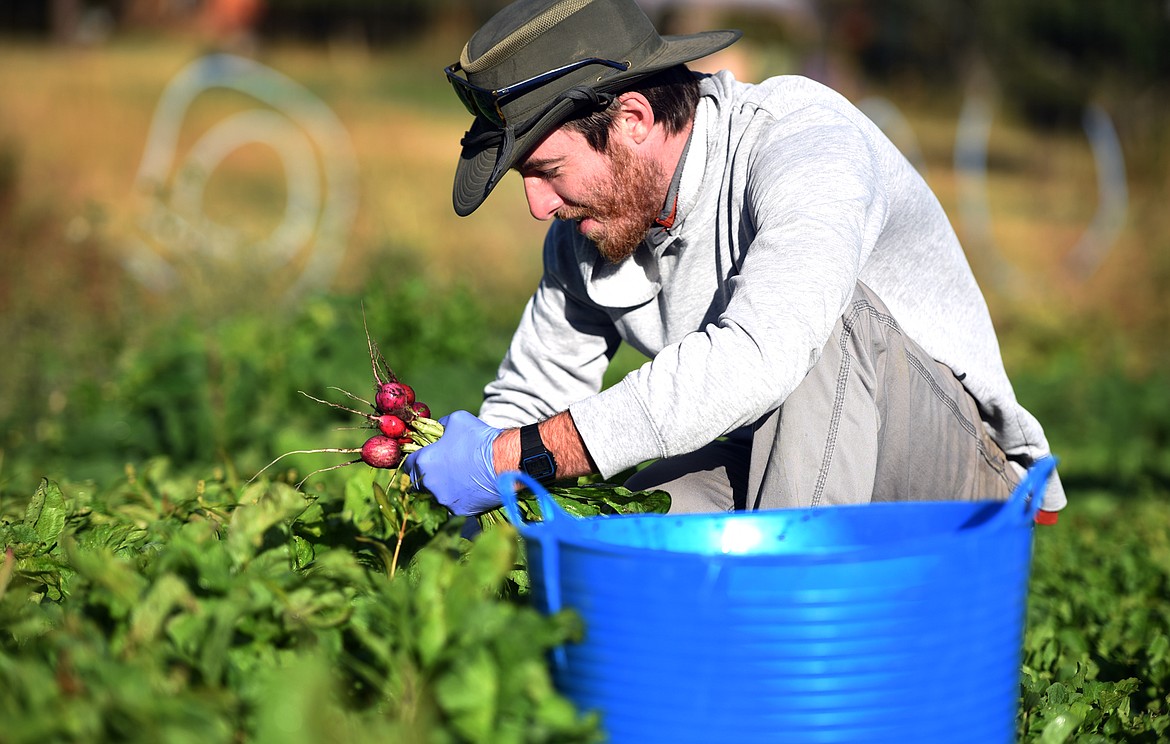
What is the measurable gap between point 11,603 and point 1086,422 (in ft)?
18.0

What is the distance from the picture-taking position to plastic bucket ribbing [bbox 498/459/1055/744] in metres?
1.44

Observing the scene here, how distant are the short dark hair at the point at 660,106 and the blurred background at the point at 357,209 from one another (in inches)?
57.3

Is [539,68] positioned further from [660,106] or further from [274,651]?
[274,651]

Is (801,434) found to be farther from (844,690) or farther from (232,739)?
(232,739)

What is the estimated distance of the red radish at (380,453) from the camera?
7.48 feet

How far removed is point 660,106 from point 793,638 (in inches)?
57.6

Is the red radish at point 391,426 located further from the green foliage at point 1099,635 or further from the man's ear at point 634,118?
the green foliage at point 1099,635

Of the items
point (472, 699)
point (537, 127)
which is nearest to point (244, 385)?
point (537, 127)

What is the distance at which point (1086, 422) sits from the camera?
235 inches

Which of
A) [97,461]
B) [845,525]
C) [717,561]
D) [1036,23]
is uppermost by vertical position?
[1036,23]

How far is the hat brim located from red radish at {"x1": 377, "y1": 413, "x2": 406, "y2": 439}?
0.47m

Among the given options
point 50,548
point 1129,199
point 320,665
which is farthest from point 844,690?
point 1129,199

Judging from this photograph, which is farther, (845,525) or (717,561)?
(845,525)

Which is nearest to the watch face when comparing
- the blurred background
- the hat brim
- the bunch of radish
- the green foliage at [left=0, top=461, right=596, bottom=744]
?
the green foliage at [left=0, top=461, right=596, bottom=744]
